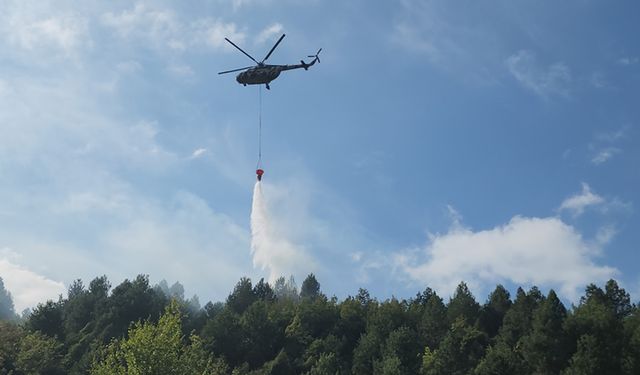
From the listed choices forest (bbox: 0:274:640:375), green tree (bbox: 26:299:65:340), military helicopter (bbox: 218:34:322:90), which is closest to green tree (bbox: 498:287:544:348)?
forest (bbox: 0:274:640:375)

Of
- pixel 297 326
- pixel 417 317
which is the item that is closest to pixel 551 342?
pixel 417 317

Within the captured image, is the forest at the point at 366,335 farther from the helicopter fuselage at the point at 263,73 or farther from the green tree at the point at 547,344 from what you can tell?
the helicopter fuselage at the point at 263,73

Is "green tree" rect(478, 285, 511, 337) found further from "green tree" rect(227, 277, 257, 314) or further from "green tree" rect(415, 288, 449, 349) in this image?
"green tree" rect(227, 277, 257, 314)

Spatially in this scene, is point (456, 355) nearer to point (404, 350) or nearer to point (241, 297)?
point (404, 350)

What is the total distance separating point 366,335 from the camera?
361 feet

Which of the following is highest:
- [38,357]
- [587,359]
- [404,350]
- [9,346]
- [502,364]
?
[587,359]

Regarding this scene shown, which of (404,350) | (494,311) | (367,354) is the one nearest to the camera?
(404,350)

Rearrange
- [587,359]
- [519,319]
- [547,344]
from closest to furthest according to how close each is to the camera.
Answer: [587,359] → [547,344] → [519,319]

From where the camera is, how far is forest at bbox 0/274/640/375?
8394 centimetres

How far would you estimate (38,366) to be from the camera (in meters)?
105

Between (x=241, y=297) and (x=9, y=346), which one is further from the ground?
(x=241, y=297)

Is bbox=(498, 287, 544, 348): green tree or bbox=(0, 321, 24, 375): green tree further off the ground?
bbox=(498, 287, 544, 348): green tree

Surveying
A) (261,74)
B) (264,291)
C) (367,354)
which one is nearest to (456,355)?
(367,354)

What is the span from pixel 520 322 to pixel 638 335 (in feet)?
77.7
